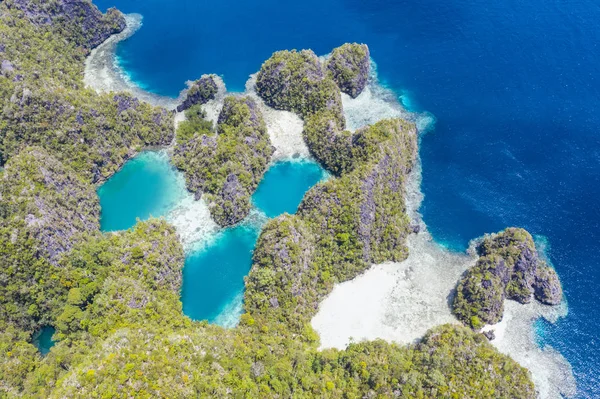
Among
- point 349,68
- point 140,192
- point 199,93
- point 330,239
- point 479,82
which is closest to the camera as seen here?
point 330,239

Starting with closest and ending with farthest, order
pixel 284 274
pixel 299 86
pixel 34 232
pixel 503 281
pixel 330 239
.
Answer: pixel 34 232, pixel 284 274, pixel 503 281, pixel 330 239, pixel 299 86

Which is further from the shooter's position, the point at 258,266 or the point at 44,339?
the point at 258,266

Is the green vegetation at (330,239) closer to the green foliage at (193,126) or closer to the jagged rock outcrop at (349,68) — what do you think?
the jagged rock outcrop at (349,68)

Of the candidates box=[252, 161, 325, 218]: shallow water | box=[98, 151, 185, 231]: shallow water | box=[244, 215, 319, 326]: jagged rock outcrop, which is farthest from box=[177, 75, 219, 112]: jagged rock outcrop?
box=[244, 215, 319, 326]: jagged rock outcrop

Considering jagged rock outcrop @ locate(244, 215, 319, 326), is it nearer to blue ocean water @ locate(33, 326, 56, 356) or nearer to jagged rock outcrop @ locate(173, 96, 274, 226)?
jagged rock outcrop @ locate(173, 96, 274, 226)

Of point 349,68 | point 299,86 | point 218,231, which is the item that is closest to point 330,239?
point 218,231

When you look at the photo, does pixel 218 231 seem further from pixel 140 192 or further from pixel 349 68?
pixel 349 68
